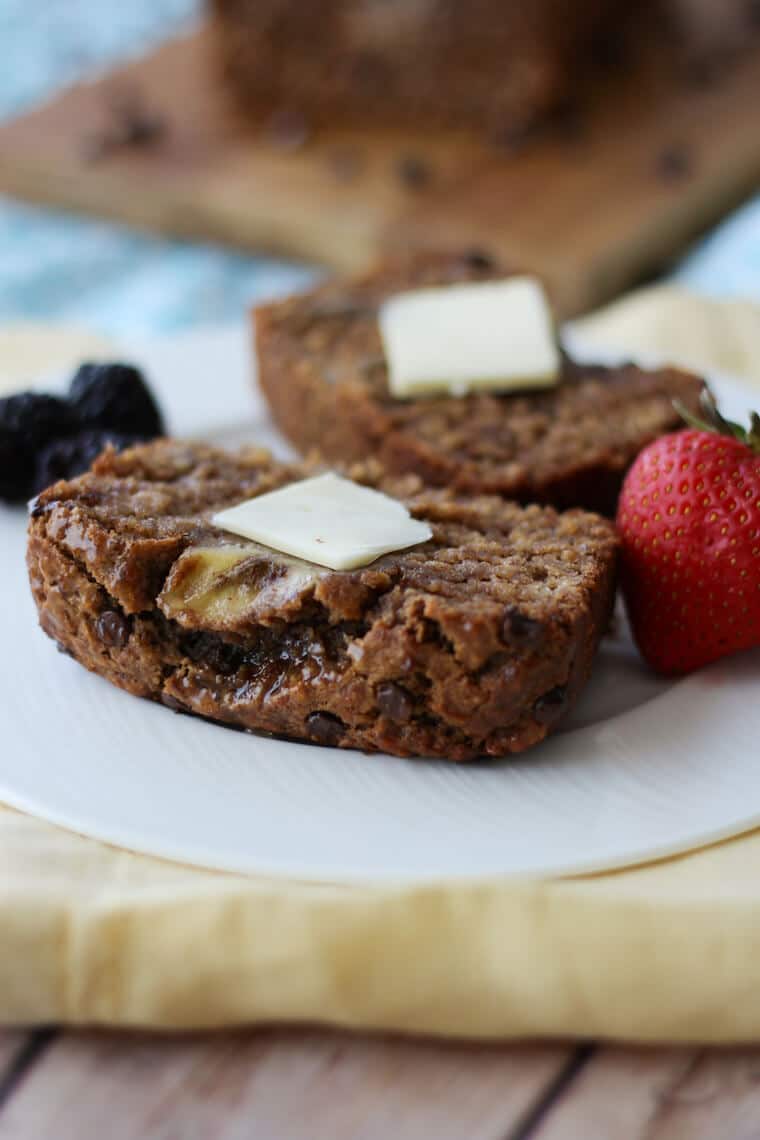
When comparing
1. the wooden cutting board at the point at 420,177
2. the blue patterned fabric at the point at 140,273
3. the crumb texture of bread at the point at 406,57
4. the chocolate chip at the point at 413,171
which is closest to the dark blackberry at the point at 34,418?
the blue patterned fabric at the point at 140,273

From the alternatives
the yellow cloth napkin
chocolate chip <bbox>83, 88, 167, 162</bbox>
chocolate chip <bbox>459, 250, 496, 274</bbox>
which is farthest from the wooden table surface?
chocolate chip <bbox>83, 88, 167, 162</bbox>

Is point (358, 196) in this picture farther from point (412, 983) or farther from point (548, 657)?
point (412, 983)

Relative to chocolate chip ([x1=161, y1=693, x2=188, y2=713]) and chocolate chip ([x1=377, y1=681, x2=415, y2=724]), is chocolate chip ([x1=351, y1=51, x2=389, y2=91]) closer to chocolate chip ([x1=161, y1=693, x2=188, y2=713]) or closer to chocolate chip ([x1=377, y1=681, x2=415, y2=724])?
chocolate chip ([x1=161, y1=693, x2=188, y2=713])

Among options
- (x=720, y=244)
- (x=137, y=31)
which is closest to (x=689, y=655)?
(x=720, y=244)

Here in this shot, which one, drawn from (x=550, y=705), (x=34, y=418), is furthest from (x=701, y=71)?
(x=550, y=705)

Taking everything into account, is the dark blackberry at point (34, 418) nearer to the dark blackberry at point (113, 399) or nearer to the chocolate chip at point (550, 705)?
the dark blackberry at point (113, 399)

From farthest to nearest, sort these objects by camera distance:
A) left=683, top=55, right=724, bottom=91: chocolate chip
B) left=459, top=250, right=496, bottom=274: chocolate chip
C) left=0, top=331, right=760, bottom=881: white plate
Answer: left=683, top=55, right=724, bottom=91: chocolate chip → left=459, top=250, right=496, bottom=274: chocolate chip → left=0, top=331, right=760, bottom=881: white plate

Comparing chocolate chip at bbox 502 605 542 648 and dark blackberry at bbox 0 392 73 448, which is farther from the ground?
dark blackberry at bbox 0 392 73 448
